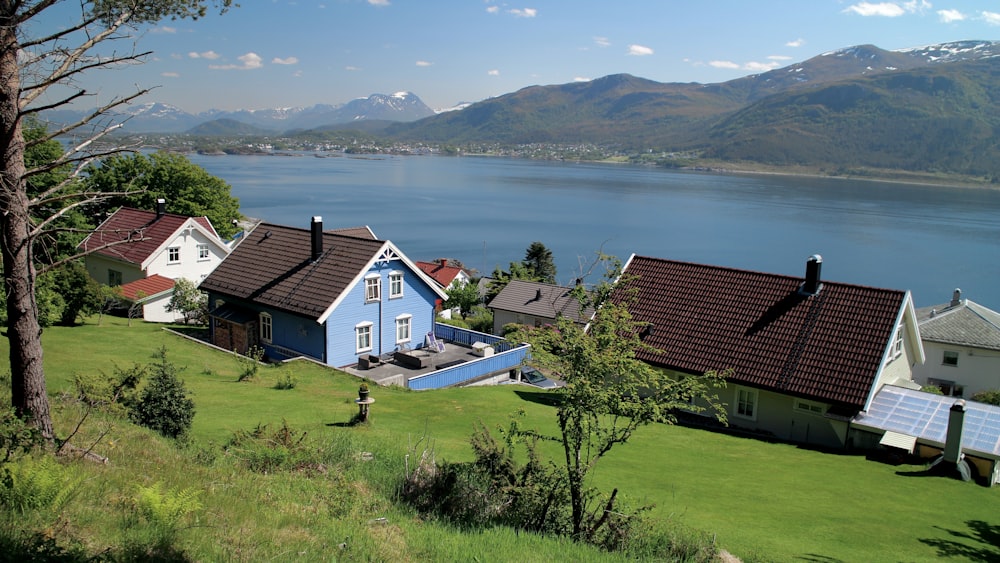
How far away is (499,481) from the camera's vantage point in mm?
11008

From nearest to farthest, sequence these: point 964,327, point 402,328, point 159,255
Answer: point 402,328 < point 964,327 < point 159,255

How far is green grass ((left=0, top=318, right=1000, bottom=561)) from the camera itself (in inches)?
325

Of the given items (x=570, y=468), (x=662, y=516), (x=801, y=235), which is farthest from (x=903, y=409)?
(x=801, y=235)

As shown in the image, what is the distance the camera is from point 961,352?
124ft

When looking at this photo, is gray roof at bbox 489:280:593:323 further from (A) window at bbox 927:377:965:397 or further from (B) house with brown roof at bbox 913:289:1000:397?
(A) window at bbox 927:377:965:397

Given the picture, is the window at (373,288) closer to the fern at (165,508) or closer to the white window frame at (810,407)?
the white window frame at (810,407)

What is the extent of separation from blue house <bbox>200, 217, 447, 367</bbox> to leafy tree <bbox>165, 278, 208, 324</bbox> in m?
3.99

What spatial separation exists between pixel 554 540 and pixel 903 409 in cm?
1406

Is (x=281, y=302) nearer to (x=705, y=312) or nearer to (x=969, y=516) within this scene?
A: (x=705, y=312)

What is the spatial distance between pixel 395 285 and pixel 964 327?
32.4 metres

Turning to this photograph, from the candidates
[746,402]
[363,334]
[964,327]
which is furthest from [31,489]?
[964,327]

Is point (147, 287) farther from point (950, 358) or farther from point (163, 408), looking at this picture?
point (950, 358)

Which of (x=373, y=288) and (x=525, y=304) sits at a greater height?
(x=373, y=288)

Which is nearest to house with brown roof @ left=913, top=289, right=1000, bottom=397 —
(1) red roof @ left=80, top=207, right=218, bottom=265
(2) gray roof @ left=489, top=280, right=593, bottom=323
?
(2) gray roof @ left=489, top=280, right=593, bottom=323
